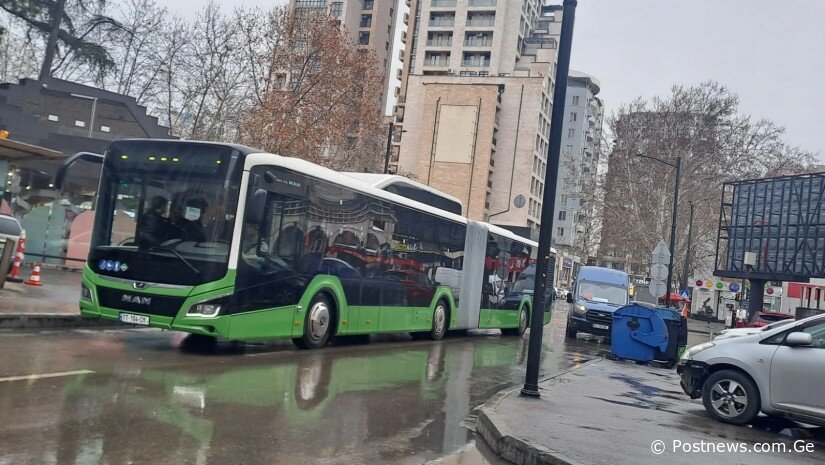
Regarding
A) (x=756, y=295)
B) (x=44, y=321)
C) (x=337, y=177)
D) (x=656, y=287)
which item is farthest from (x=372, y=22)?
(x=44, y=321)

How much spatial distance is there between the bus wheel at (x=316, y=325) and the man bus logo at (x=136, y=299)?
9.32 feet

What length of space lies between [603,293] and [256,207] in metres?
16.4

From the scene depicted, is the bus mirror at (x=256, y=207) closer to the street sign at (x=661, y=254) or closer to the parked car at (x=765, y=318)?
the street sign at (x=661, y=254)

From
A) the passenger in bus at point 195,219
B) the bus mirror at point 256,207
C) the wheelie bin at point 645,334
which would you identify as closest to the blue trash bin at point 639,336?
the wheelie bin at point 645,334

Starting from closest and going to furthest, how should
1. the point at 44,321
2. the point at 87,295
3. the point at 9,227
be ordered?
1. the point at 87,295
2. the point at 44,321
3. the point at 9,227

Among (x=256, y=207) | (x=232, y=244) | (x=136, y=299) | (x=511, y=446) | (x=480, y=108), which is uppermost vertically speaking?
(x=480, y=108)

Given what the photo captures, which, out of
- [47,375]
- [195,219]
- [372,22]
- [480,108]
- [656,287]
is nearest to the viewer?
[47,375]

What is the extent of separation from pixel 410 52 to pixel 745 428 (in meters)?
87.1

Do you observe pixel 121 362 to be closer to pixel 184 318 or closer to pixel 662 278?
pixel 184 318

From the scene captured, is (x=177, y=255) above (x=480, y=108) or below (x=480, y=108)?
below

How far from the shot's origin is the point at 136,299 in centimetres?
1045

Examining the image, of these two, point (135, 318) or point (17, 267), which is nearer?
point (135, 318)

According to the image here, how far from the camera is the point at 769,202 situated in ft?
135

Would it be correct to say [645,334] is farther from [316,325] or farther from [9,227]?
[9,227]
